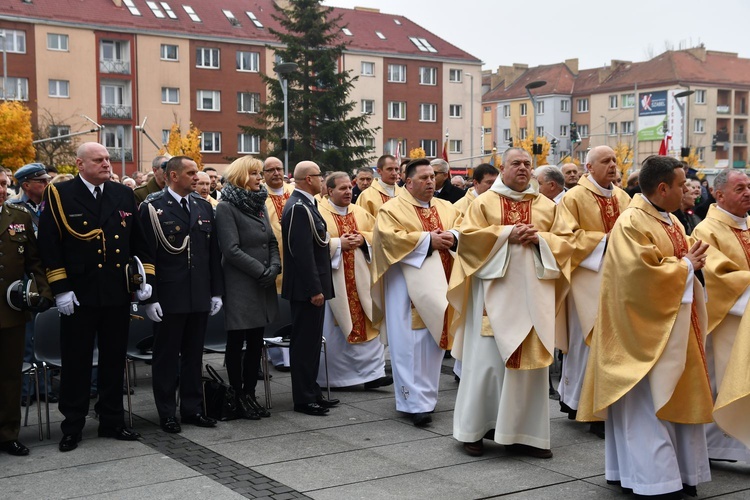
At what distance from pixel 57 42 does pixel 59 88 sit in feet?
8.84

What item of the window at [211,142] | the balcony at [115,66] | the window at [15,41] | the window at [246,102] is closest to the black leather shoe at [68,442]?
the window at [15,41]

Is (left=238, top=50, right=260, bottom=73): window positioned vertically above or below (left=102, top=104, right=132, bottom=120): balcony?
above

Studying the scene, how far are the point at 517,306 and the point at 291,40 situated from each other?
138 feet

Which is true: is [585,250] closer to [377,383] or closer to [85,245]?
[377,383]

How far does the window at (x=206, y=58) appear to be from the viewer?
59.9 m

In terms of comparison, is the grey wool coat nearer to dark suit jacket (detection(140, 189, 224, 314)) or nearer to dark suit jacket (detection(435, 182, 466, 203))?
dark suit jacket (detection(140, 189, 224, 314))

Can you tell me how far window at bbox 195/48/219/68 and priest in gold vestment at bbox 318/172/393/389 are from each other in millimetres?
52462

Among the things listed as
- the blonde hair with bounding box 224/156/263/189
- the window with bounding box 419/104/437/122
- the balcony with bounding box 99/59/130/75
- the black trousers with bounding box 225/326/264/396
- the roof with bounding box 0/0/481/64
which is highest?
the roof with bounding box 0/0/481/64

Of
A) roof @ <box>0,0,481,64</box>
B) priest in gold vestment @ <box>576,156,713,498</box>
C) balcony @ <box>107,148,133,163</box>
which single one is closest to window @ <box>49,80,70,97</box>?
roof @ <box>0,0,481,64</box>

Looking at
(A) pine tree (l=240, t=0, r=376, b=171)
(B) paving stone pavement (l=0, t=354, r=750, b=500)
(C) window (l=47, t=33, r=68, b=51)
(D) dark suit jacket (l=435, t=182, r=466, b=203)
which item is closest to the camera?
(B) paving stone pavement (l=0, t=354, r=750, b=500)

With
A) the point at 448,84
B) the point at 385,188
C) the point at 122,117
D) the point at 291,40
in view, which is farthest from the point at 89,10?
the point at 385,188

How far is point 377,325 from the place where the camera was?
9.54 meters

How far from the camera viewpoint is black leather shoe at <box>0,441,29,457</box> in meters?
6.93

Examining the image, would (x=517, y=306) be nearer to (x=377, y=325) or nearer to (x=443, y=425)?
(x=443, y=425)
